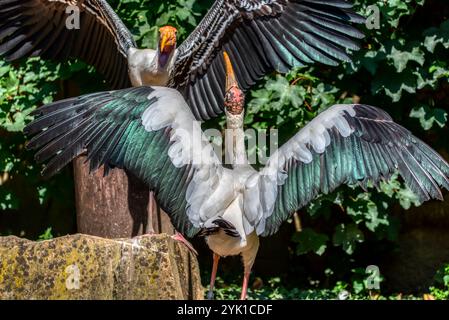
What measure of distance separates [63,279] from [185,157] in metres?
0.84

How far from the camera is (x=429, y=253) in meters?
7.36

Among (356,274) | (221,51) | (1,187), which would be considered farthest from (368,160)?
(1,187)

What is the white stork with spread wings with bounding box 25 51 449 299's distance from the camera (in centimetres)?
452

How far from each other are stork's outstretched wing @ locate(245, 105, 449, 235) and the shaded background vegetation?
1.79 meters

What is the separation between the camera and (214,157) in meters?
4.73

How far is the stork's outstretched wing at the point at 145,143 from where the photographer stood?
450 centimetres

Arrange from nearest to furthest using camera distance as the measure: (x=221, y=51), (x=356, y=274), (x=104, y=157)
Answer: (x=104, y=157)
(x=221, y=51)
(x=356, y=274)

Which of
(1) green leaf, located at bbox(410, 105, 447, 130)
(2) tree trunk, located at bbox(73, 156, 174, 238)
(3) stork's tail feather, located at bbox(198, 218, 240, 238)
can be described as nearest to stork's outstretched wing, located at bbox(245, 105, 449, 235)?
(3) stork's tail feather, located at bbox(198, 218, 240, 238)

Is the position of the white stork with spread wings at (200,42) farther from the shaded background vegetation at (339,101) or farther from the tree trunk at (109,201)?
the tree trunk at (109,201)

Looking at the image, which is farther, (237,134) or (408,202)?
(408,202)

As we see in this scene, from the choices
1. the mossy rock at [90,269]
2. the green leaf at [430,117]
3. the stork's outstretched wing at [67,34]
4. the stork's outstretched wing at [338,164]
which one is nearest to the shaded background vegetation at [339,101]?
the green leaf at [430,117]

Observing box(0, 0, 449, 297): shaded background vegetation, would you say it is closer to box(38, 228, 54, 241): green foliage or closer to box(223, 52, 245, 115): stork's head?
box(38, 228, 54, 241): green foliage

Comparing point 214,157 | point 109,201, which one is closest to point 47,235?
point 109,201

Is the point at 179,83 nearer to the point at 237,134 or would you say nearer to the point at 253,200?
the point at 237,134
